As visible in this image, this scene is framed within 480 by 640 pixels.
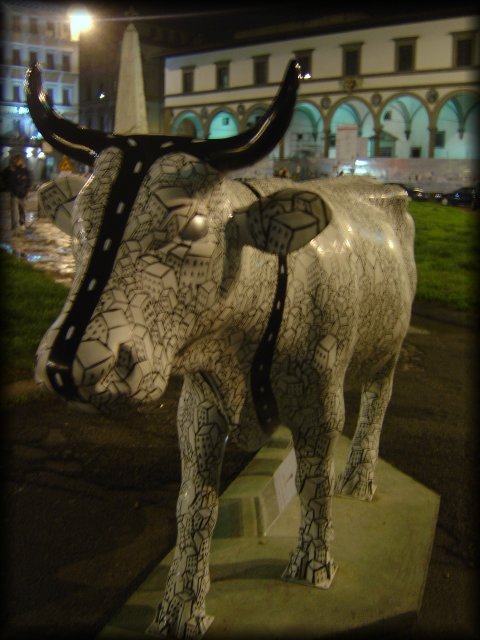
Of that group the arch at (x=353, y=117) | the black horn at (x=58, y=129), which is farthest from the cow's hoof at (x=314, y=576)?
the arch at (x=353, y=117)

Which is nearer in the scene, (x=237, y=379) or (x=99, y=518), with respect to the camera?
(x=237, y=379)

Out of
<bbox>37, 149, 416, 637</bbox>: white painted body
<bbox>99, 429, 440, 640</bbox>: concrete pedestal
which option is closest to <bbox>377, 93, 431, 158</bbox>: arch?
<bbox>99, 429, 440, 640</bbox>: concrete pedestal

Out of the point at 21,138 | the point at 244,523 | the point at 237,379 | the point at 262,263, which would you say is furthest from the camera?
the point at 21,138

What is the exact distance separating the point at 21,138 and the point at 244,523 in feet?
47.8

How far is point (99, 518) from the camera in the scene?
386cm

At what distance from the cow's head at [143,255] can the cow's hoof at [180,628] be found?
134cm

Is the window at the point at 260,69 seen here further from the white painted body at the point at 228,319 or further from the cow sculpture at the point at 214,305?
the cow sculpture at the point at 214,305

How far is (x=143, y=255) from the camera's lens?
1.92m

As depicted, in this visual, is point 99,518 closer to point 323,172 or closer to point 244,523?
point 244,523

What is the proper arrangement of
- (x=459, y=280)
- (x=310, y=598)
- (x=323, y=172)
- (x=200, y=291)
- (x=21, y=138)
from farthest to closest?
(x=323, y=172), (x=21, y=138), (x=459, y=280), (x=310, y=598), (x=200, y=291)

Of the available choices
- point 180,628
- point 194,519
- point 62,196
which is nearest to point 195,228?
point 62,196

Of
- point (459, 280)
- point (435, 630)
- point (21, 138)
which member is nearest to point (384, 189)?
point (435, 630)

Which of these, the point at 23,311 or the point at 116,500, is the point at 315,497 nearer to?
the point at 116,500

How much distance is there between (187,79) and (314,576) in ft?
143
